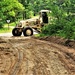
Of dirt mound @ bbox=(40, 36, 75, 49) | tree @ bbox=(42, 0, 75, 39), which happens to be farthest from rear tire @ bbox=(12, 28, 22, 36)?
dirt mound @ bbox=(40, 36, 75, 49)

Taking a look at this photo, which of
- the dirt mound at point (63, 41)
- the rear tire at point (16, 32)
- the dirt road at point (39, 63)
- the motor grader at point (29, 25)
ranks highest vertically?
the dirt road at point (39, 63)

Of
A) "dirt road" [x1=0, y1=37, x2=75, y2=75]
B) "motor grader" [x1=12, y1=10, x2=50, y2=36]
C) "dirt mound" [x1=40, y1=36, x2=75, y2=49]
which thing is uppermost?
"dirt road" [x1=0, y1=37, x2=75, y2=75]

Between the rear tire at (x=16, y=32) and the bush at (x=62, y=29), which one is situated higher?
the bush at (x=62, y=29)

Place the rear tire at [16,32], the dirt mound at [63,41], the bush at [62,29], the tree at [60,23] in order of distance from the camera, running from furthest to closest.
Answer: the rear tire at [16,32]
the tree at [60,23]
the bush at [62,29]
the dirt mound at [63,41]

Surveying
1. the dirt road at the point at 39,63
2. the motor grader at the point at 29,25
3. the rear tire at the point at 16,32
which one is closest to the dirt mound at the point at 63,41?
the dirt road at the point at 39,63

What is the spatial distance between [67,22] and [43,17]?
11.0m

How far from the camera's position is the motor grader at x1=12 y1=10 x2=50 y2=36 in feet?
107

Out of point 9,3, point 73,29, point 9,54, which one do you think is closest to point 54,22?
point 73,29

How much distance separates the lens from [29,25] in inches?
1326

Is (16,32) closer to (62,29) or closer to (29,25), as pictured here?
(29,25)

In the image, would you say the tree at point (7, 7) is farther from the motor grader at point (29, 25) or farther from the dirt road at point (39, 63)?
the dirt road at point (39, 63)

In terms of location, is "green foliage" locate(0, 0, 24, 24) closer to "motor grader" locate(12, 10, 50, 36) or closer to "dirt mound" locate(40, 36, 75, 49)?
"motor grader" locate(12, 10, 50, 36)

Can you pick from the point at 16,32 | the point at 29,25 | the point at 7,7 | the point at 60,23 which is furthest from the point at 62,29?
the point at 7,7

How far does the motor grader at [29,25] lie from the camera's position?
32.5 metres
